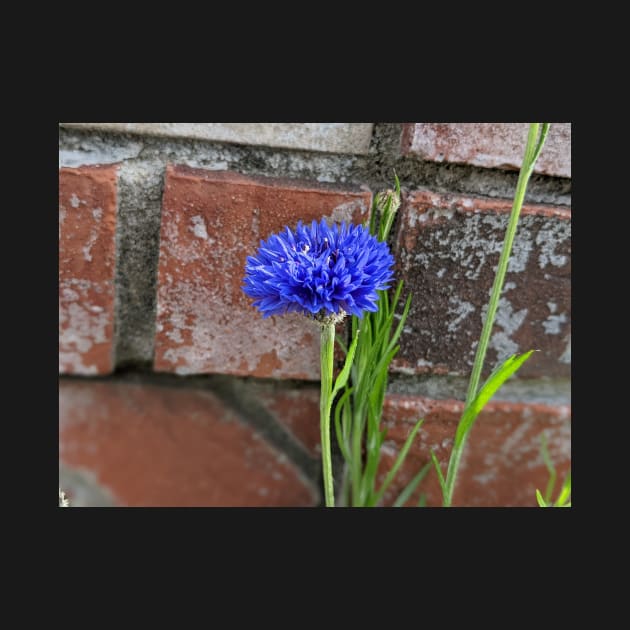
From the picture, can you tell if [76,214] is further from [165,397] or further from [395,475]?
[395,475]

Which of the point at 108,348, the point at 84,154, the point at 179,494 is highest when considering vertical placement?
the point at 84,154

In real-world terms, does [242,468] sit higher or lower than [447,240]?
lower

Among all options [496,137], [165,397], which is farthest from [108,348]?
[496,137]

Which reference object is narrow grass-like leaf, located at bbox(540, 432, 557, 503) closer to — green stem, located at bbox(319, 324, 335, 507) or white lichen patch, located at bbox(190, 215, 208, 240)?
green stem, located at bbox(319, 324, 335, 507)

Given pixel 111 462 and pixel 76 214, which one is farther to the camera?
pixel 111 462

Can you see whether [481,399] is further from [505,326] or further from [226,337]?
[226,337]

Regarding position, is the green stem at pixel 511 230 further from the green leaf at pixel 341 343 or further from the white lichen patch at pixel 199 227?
the white lichen patch at pixel 199 227

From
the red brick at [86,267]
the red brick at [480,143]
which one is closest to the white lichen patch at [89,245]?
the red brick at [86,267]

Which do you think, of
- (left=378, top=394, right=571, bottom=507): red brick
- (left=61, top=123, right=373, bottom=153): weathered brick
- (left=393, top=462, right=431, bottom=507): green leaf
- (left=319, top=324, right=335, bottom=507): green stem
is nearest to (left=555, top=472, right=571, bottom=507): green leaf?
(left=378, top=394, right=571, bottom=507): red brick
